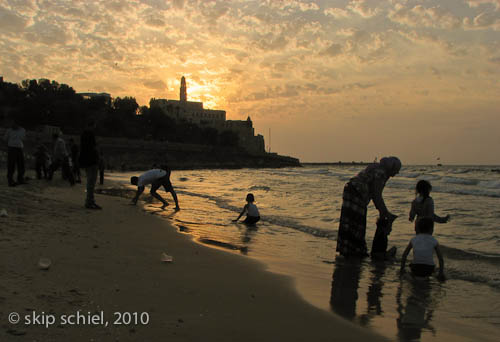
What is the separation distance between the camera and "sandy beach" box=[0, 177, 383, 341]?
8.13 feet

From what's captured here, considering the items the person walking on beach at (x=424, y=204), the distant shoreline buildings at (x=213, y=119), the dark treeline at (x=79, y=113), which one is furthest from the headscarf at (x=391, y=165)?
the distant shoreline buildings at (x=213, y=119)

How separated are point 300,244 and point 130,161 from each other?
6582 cm

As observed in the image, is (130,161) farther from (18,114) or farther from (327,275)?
(327,275)

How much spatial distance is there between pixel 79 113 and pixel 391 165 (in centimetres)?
7517

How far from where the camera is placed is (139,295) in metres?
3.10

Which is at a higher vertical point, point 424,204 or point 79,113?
point 79,113

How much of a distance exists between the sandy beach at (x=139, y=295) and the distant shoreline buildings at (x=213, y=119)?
147939 millimetres

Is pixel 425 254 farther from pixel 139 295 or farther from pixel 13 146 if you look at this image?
pixel 13 146

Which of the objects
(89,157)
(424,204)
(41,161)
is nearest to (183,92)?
(41,161)

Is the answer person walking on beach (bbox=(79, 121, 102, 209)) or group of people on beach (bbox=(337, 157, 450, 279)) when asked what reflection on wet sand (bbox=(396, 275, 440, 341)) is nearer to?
group of people on beach (bbox=(337, 157, 450, 279))

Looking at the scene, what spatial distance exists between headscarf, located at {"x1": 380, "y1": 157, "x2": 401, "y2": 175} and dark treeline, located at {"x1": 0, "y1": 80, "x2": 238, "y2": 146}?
55.9 m

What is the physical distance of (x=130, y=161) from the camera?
225 ft

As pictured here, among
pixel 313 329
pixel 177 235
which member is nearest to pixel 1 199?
pixel 177 235

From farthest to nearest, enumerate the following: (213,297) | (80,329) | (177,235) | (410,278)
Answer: (177,235) → (410,278) → (213,297) → (80,329)
